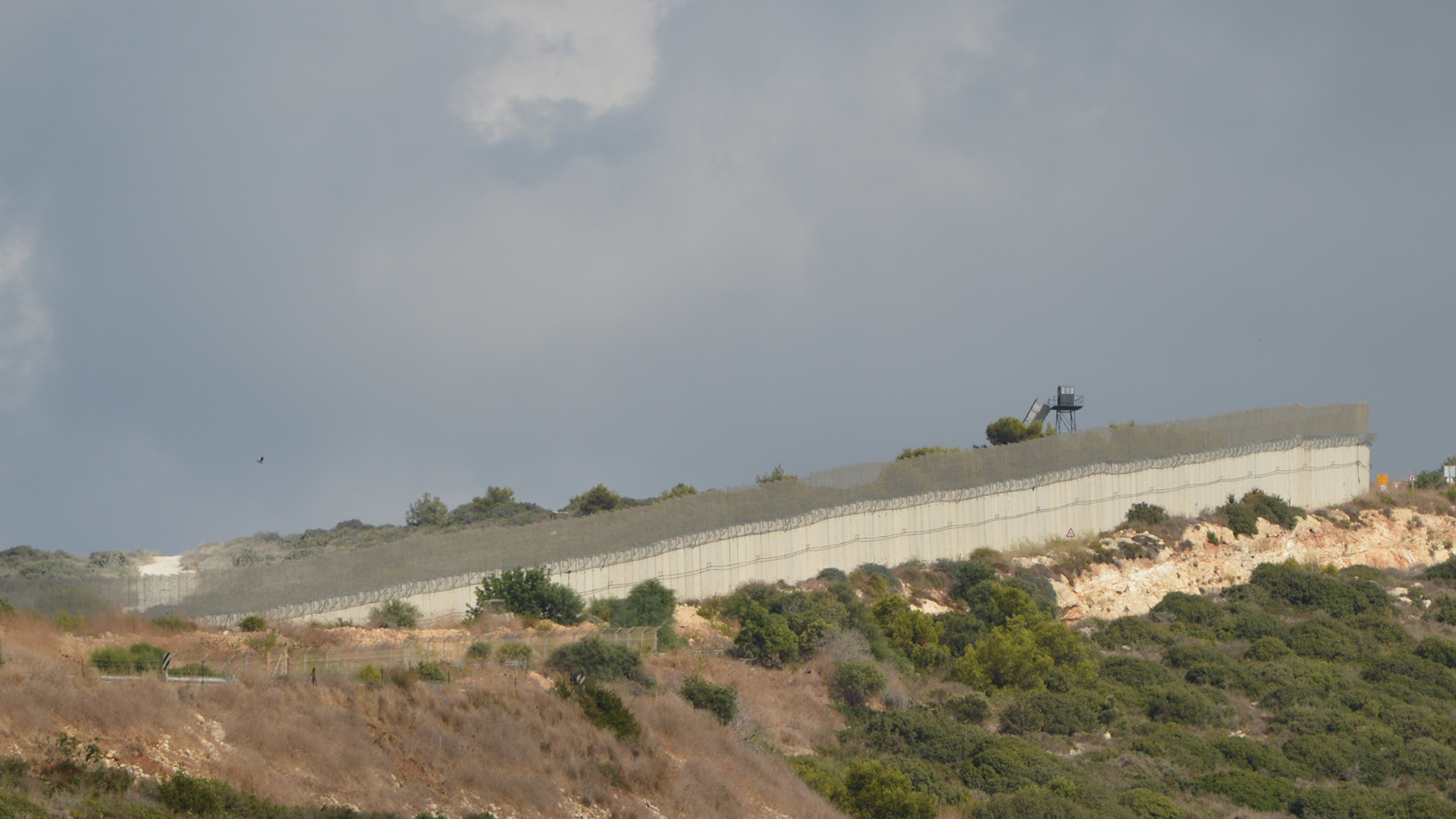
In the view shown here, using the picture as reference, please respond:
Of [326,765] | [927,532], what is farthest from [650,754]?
[927,532]

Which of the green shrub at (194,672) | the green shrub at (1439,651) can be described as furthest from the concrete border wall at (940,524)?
the green shrub at (1439,651)

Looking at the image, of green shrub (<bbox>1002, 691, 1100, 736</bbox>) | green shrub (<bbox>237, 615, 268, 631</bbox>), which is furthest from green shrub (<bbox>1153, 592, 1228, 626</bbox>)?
green shrub (<bbox>237, 615, 268, 631</bbox>)

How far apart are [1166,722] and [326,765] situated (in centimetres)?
2914

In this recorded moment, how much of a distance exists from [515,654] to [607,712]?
17.9ft

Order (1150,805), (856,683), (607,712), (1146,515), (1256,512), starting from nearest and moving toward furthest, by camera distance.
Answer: (607,712) < (1150,805) < (856,683) < (1146,515) < (1256,512)

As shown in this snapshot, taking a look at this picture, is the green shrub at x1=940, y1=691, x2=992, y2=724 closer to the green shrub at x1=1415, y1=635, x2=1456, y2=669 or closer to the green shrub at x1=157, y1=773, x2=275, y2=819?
the green shrub at x1=1415, y1=635, x2=1456, y2=669

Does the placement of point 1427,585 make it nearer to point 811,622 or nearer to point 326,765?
point 811,622

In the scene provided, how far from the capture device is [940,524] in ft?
202

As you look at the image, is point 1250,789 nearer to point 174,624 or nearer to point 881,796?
point 881,796

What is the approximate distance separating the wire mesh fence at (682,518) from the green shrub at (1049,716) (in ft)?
49.7

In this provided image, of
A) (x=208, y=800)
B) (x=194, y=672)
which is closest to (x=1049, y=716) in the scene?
(x=194, y=672)

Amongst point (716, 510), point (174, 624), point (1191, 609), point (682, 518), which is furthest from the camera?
point (1191, 609)

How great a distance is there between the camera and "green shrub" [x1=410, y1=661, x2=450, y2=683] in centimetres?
2934

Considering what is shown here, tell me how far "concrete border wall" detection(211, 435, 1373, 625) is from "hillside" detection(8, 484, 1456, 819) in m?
1.41
